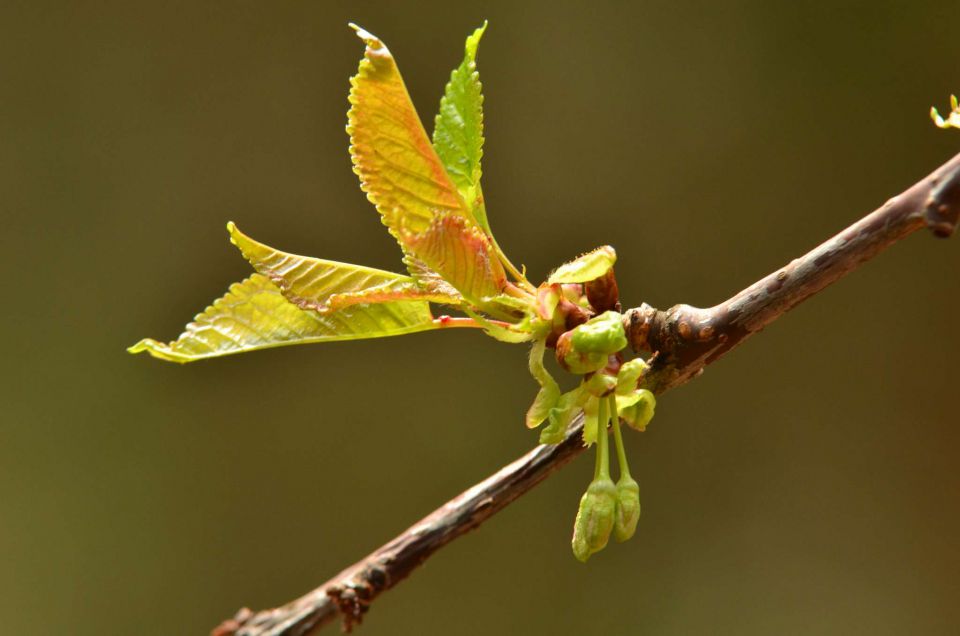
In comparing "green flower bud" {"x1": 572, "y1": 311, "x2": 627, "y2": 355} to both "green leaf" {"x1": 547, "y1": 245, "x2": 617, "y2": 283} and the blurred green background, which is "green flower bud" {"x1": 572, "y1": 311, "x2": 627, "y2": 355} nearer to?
"green leaf" {"x1": 547, "y1": 245, "x2": 617, "y2": 283}

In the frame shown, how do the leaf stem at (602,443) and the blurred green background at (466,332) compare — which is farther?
the blurred green background at (466,332)

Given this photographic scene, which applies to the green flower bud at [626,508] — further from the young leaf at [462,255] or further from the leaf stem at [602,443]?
the young leaf at [462,255]

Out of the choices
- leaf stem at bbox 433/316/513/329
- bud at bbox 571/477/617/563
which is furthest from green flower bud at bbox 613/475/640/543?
leaf stem at bbox 433/316/513/329

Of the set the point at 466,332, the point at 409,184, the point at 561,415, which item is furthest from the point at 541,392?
the point at 466,332

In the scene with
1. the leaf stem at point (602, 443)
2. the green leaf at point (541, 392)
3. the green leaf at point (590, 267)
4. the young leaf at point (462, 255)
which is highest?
the young leaf at point (462, 255)

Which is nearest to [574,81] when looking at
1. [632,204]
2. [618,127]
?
[618,127]

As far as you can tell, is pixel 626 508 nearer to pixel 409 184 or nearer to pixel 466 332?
pixel 409 184

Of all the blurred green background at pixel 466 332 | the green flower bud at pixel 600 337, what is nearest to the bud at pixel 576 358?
the green flower bud at pixel 600 337
